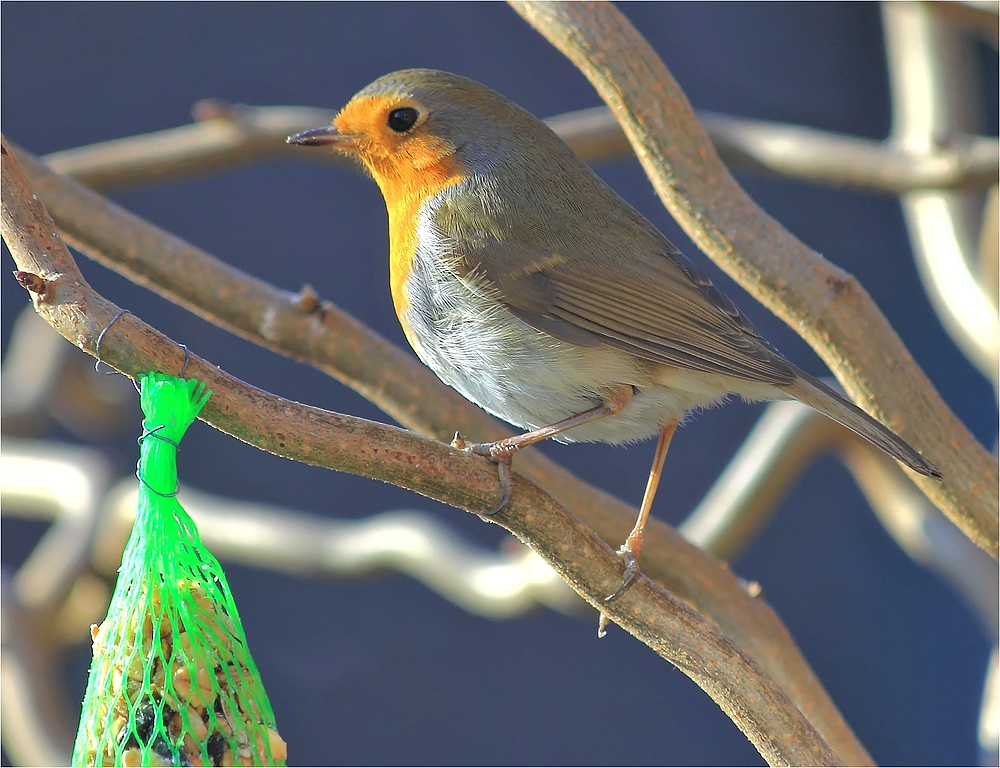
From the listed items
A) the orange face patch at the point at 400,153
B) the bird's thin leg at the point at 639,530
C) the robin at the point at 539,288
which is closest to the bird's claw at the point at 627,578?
the bird's thin leg at the point at 639,530

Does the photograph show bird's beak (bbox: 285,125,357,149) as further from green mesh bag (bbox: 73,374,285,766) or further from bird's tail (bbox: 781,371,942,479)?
bird's tail (bbox: 781,371,942,479)

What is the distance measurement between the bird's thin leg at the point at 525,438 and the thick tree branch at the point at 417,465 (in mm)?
16

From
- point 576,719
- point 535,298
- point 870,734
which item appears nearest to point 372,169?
point 535,298

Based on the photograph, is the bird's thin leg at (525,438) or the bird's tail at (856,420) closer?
the bird's thin leg at (525,438)

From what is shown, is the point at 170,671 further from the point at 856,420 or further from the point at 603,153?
the point at 603,153

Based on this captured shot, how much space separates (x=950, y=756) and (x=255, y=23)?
3855mm

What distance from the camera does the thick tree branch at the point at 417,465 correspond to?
1.17 metres

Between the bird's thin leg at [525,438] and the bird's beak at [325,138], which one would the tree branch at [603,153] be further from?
the bird's thin leg at [525,438]

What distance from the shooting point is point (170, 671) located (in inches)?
50.5

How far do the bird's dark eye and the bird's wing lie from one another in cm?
26

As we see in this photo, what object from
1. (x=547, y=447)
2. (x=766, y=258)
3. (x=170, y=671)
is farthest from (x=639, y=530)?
(x=547, y=447)

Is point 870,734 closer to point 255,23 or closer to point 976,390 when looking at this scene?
point 976,390

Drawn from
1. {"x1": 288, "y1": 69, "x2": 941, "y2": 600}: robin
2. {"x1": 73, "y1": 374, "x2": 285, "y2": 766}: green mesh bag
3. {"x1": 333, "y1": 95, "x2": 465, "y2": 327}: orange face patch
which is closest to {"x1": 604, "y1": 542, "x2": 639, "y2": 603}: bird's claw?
{"x1": 288, "y1": 69, "x2": 941, "y2": 600}: robin

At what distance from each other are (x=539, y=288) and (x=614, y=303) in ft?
0.43
